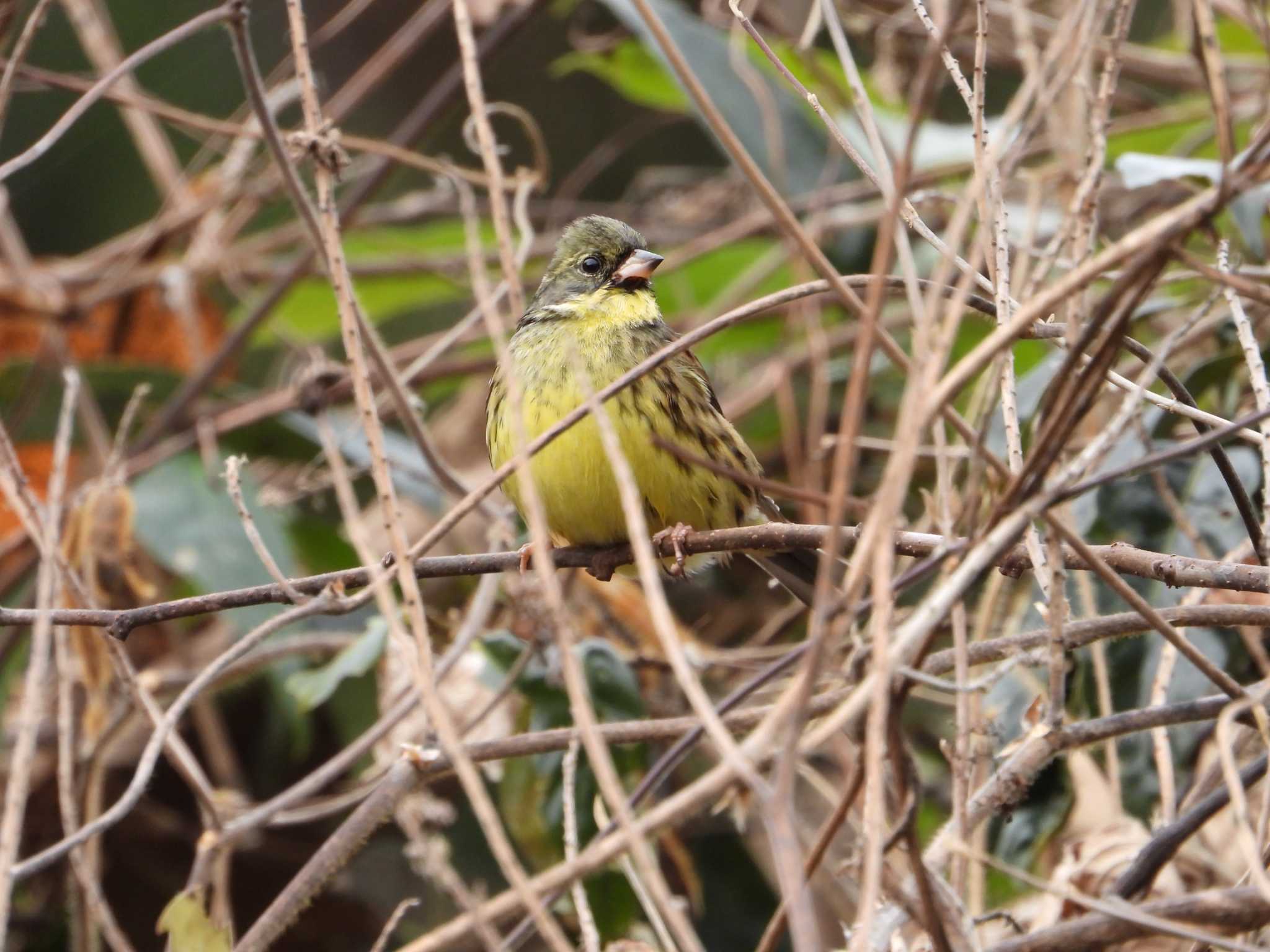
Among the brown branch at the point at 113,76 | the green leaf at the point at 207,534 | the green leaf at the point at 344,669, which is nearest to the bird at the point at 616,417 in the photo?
the green leaf at the point at 344,669

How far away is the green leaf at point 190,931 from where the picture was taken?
2254mm

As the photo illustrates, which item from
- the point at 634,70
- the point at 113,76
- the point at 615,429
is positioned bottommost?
the point at 615,429

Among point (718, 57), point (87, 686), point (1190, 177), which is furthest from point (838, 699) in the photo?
point (718, 57)

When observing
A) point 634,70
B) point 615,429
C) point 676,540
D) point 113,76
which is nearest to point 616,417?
point 615,429

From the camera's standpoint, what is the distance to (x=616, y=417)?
2938 millimetres

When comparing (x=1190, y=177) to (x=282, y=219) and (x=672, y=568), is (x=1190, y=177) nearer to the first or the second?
(x=672, y=568)

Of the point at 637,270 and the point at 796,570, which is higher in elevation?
the point at 637,270

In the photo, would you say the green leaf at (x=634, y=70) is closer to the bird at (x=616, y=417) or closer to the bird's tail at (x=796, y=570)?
the bird at (x=616, y=417)

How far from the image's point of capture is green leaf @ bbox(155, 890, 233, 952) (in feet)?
7.39

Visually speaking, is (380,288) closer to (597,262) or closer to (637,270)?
(597,262)

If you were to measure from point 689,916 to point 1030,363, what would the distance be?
1707 millimetres

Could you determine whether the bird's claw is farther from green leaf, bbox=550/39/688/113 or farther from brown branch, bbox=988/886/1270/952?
green leaf, bbox=550/39/688/113

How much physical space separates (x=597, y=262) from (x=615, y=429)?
0.69m

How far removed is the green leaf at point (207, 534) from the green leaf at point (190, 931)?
148cm
